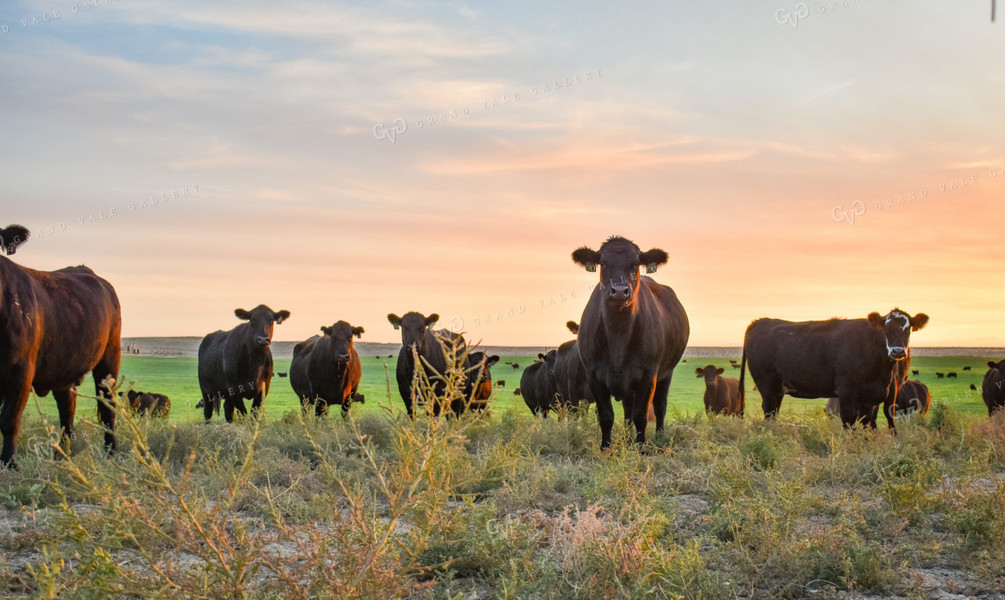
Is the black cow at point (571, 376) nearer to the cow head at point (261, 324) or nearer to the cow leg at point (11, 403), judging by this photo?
the cow head at point (261, 324)

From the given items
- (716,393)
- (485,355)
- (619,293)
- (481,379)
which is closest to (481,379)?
(481,379)

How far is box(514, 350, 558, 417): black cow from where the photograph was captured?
21.3 meters

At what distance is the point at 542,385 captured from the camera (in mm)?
21734

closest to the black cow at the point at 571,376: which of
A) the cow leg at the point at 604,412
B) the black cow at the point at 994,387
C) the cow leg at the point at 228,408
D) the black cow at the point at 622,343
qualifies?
the black cow at the point at 622,343

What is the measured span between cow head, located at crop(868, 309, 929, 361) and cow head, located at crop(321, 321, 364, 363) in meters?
9.81

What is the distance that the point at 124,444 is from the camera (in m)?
10.2

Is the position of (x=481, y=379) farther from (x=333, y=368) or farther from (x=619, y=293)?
(x=333, y=368)

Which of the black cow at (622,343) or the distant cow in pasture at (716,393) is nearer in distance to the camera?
the black cow at (622,343)

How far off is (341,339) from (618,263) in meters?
7.82

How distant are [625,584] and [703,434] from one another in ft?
18.3

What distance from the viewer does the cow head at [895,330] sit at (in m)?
14.2

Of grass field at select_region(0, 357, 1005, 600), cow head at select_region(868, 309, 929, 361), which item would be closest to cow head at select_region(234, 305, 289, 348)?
grass field at select_region(0, 357, 1005, 600)

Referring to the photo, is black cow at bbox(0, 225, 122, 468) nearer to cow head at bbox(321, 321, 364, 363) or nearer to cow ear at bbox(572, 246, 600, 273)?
cow head at bbox(321, 321, 364, 363)

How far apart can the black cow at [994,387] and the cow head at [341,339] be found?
15.9 m
